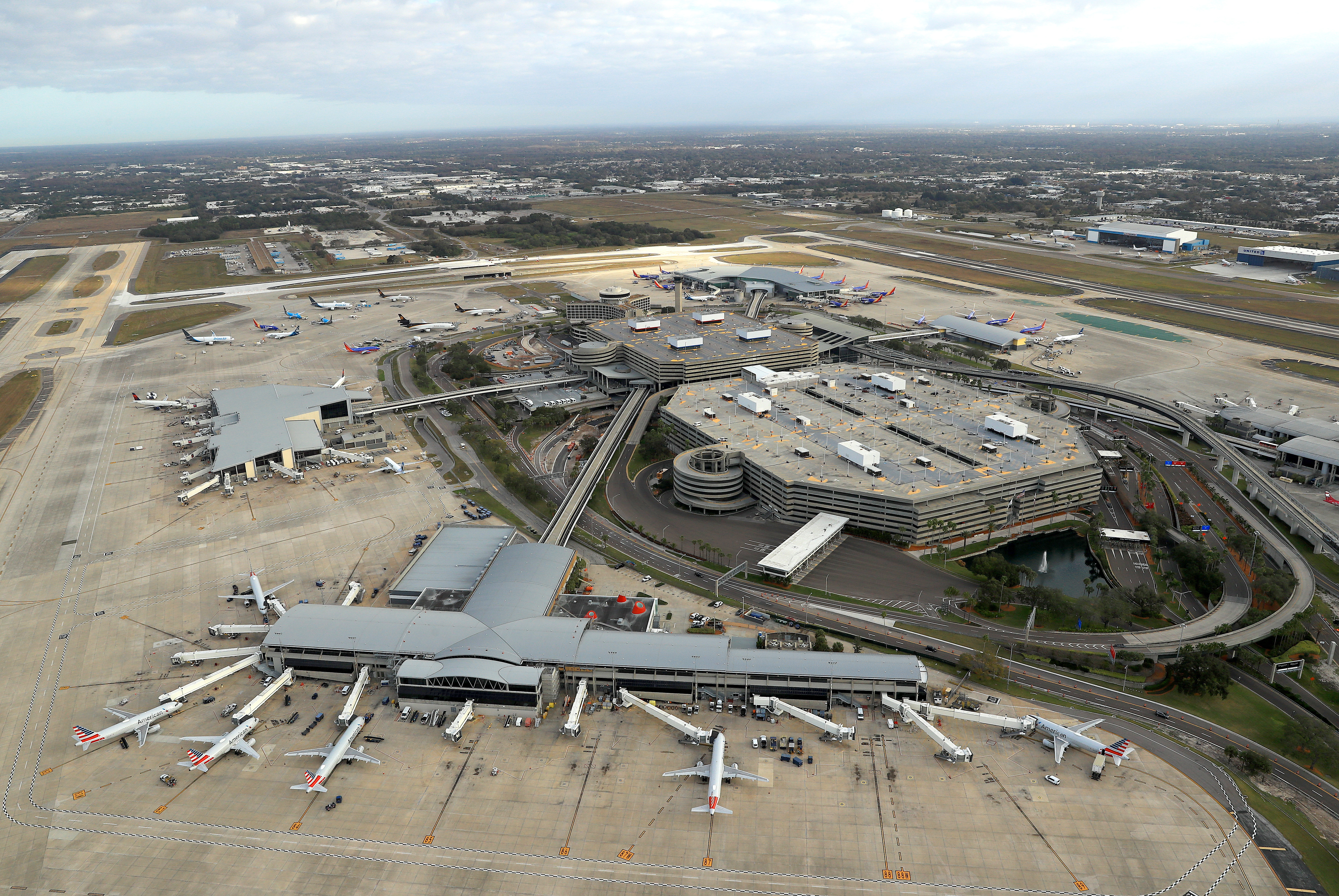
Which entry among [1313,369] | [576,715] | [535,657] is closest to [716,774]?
[576,715]

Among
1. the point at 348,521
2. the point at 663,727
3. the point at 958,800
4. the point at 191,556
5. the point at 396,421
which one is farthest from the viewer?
the point at 396,421

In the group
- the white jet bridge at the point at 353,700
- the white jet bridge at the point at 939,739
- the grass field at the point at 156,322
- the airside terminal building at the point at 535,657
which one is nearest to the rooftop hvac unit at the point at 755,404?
the airside terminal building at the point at 535,657

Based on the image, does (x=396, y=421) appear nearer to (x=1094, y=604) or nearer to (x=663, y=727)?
(x=663, y=727)

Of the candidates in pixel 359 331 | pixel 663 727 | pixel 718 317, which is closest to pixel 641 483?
pixel 663 727

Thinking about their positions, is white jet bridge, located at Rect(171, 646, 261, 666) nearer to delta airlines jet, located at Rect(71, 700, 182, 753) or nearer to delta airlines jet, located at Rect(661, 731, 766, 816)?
delta airlines jet, located at Rect(71, 700, 182, 753)

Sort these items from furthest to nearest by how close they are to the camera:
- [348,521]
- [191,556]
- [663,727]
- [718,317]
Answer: [718,317] < [348,521] < [191,556] < [663,727]

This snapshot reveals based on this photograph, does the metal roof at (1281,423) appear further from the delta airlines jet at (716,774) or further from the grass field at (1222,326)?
the delta airlines jet at (716,774)

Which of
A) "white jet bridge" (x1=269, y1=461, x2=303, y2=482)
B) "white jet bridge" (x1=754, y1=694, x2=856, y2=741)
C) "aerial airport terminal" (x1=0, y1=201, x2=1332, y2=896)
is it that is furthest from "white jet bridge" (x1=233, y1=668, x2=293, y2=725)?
"white jet bridge" (x1=269, y1=461, x2=303, y2=482)
